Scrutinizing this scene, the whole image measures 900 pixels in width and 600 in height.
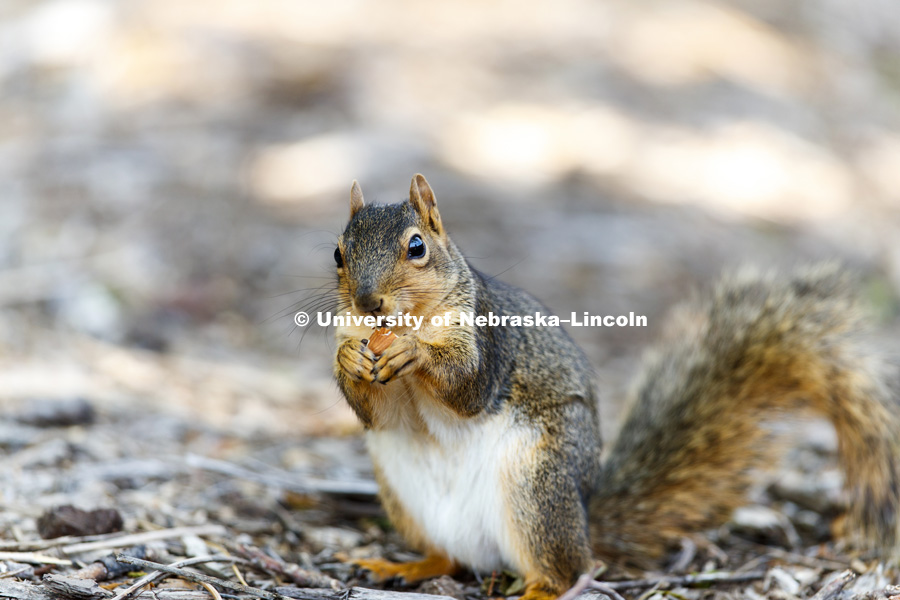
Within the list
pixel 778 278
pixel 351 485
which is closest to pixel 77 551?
pixel 351 485

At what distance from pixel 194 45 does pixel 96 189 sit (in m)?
2.33

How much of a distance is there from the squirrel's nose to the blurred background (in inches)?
58.3

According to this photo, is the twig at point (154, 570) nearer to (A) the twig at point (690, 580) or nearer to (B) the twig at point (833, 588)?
(A) the twig at point (690, 580)

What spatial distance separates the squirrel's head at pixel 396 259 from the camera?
7.52 feet

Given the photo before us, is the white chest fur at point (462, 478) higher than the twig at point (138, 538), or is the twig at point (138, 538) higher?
the white chest fur at point (462, 478)

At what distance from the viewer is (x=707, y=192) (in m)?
6.62

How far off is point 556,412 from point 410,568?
0.69m

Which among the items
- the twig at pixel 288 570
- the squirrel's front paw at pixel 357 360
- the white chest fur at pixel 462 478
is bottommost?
the twig at pixel 288 570

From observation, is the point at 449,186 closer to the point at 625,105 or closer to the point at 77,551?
the point at 625,105

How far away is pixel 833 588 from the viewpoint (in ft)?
7.52

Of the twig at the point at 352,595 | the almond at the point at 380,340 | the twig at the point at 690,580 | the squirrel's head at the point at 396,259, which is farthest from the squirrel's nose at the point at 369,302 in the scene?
the twig at the point at 690,580

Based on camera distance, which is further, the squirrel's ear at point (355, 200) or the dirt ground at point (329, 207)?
the dirt ground at point (329, 207)

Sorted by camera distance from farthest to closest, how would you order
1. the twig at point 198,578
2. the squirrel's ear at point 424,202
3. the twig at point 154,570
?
the squirrel's ear at point 424,202 < the twig at point 198,578 < the twig at point 154,570

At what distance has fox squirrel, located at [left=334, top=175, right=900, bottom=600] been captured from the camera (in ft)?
7.84
